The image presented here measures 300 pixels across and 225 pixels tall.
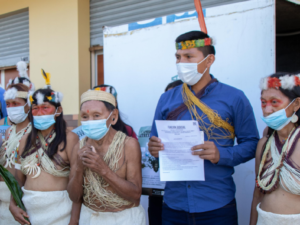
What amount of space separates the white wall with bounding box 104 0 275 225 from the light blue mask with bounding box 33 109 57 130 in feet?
2.97

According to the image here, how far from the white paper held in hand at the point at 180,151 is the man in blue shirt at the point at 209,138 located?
0.06 meters

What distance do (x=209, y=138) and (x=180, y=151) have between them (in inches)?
9.3

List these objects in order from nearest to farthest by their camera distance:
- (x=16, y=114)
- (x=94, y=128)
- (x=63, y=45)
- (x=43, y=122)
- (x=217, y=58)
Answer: (x=94, y=128) → (x=43, y=122) → (x=217, y=58) → (x=16, y=114) → (x=63, y=45)

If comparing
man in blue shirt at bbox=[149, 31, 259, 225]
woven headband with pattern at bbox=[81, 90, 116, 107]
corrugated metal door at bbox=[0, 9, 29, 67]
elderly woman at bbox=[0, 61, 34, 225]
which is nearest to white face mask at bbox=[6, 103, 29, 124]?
elderly woman at bbox=[0, 61, 34, 225]

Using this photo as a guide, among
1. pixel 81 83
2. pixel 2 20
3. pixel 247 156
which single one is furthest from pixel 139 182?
pixel 2 20

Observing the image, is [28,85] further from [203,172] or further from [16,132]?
[203,172]

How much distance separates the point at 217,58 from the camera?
8.98ft

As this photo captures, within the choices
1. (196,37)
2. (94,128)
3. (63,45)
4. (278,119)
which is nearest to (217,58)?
(196,37)

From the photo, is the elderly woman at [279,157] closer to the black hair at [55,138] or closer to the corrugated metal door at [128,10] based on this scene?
the black hair at [55,138]

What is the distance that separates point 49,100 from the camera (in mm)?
2686

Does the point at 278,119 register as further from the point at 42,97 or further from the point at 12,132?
the point at 12,132

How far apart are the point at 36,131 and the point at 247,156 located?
2.00 meters

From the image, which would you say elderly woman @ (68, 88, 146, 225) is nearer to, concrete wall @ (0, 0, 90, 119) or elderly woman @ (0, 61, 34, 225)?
elderly woman @ (0, 61, 34, 225)

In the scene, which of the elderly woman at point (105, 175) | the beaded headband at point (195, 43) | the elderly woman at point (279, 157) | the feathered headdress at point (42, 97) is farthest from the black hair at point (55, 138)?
the elderly woman at point (279, 157)
